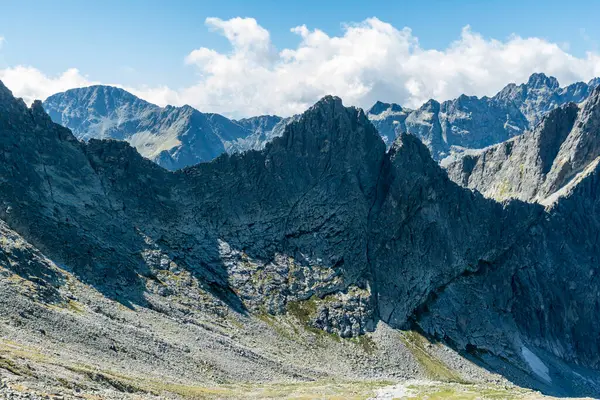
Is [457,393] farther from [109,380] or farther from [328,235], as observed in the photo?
[328,235]

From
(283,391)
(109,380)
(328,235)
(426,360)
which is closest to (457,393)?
(426,360)

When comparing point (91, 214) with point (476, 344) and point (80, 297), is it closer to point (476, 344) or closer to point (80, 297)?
point (80, 297)

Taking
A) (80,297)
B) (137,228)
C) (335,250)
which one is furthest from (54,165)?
(335,250)

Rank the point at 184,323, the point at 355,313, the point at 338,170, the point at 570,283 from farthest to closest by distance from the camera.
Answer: the point at 570,283, the point at 338,170, the point at 355,313, the point at 184,323

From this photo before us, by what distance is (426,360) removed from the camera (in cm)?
13338

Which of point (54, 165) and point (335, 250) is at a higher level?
point (54, 165)

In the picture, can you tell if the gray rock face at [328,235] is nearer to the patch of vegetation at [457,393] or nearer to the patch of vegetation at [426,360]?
the patch of vegetation at [426,360]

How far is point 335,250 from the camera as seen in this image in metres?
154

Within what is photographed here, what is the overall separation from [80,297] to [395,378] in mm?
73220

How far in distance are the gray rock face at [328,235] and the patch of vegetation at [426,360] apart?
5.12 metres

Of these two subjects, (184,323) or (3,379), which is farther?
(184,323)

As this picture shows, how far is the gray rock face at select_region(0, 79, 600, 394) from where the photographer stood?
423 ft

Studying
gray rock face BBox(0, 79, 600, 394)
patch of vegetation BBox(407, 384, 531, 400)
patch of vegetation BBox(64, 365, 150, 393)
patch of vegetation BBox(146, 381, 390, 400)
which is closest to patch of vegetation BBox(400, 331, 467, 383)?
gray rock face BBox(0, 79, 600, 394)

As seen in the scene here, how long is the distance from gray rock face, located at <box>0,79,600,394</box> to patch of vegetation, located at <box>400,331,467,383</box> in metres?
5.12
